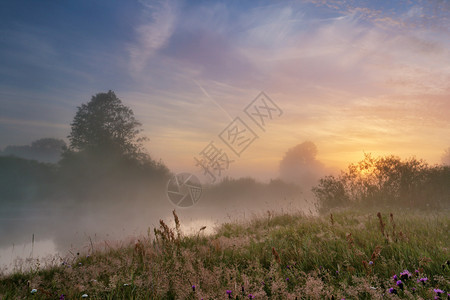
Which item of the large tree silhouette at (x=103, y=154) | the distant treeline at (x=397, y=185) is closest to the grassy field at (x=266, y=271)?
the distant treeline at (x=397, y=185)

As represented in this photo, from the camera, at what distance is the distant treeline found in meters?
14.8

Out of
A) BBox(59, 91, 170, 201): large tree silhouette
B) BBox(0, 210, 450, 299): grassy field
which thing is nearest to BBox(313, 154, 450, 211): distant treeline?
BBox(0, 210, 450, 299): grassy field

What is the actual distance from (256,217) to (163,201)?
81.9ft

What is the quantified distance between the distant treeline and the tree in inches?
846

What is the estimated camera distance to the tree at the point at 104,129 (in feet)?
92.0

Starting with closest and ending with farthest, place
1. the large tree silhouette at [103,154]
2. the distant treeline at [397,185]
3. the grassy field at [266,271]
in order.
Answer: the grassy field at [266,271] → the distant treeline at [397,185] → the large tree silhouette at [103,154]

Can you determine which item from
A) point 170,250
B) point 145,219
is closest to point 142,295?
point 170,250

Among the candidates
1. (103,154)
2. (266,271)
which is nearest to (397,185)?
(266,271)

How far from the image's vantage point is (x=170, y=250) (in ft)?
17.3

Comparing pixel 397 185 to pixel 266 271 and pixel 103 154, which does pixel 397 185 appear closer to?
pixel 266 271

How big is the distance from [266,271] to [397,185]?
46.0 feet

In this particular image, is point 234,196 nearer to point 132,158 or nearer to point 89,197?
point 132,158

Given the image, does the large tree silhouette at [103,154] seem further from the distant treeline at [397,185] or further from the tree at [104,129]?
the distant treeline at [397,185]

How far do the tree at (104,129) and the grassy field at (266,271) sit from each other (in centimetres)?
2350
